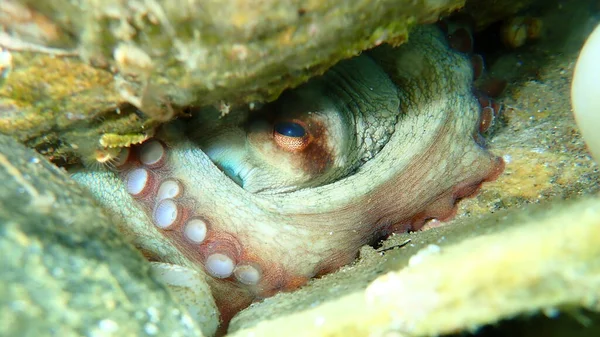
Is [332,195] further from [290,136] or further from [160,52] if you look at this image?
[160,52]

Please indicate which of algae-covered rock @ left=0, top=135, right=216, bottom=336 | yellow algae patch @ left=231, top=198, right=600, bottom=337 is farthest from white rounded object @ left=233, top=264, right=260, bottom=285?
yellow algae patch @ left=231, top=198, right=600, bottom=337

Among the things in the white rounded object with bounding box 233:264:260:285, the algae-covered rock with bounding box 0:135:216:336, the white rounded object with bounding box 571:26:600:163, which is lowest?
the algae-covered rock with bounding box 0:135:216:336

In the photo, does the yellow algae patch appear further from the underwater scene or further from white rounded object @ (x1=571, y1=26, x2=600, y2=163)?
white rounded object @ (x1=571, y1=26, x2=600, y2=163)

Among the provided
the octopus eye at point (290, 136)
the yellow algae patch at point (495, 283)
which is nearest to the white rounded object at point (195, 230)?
the octopus eye at point (290, 136)

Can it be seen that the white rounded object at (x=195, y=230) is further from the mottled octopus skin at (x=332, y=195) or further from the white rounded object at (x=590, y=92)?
the white rounded object at (x=590, y=92)

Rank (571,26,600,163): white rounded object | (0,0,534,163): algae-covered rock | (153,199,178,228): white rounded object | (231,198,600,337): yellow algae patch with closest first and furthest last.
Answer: (231,198,600,337): yellow algae patch < (0,0,534,163): algae-covered rock < (571,26,600,163): white rounded object < (153,199,178,228): white rounded object

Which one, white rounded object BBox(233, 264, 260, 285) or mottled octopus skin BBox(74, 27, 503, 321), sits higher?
mottled octopus skin BBox(74, 27, 503, 321)
